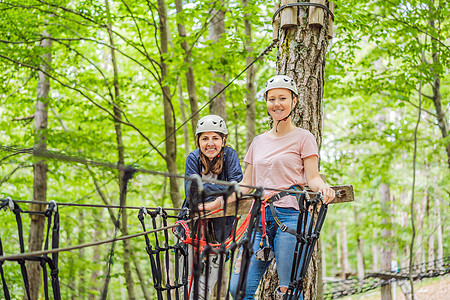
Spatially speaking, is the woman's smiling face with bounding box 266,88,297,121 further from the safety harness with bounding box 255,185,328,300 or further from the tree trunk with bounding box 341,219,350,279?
the tree trunk with bounding box 341,219,350,279

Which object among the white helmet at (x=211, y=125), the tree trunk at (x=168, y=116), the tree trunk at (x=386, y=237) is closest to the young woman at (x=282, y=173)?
the white helmet at (x=211, y=125)

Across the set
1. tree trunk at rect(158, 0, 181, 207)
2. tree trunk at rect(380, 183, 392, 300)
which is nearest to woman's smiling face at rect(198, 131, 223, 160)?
tree trunk at rect(158, 0, 181, 207)

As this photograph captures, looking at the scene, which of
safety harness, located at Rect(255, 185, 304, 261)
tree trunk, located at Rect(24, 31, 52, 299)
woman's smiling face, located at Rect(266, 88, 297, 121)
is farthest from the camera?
tree trunk, located at Rect(24, 31, 52, 299)

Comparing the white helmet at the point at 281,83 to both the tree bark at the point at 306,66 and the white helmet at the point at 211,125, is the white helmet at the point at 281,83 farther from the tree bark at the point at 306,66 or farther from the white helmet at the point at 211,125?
the tree bark at the point at 306,66

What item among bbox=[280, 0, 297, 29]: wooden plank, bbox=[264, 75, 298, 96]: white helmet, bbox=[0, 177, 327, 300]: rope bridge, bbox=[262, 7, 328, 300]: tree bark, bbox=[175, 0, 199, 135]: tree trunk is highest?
bbox=[175, 0, 199, 135]: tree trunk

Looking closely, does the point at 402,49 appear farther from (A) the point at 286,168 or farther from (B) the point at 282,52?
(A) the point at 286,168

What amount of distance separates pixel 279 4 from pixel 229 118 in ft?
13.7

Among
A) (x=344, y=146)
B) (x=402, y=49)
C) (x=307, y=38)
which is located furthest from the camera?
(x=344, y=146)

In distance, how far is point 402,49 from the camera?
6305mm

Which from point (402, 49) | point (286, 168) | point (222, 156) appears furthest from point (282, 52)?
point (402, 49)

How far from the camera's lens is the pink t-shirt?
2.05 meters

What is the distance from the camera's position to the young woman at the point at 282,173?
6.53 feet

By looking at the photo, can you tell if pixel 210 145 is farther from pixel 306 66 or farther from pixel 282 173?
pixel 306 66

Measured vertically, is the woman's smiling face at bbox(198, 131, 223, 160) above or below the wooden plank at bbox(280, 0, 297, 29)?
below
